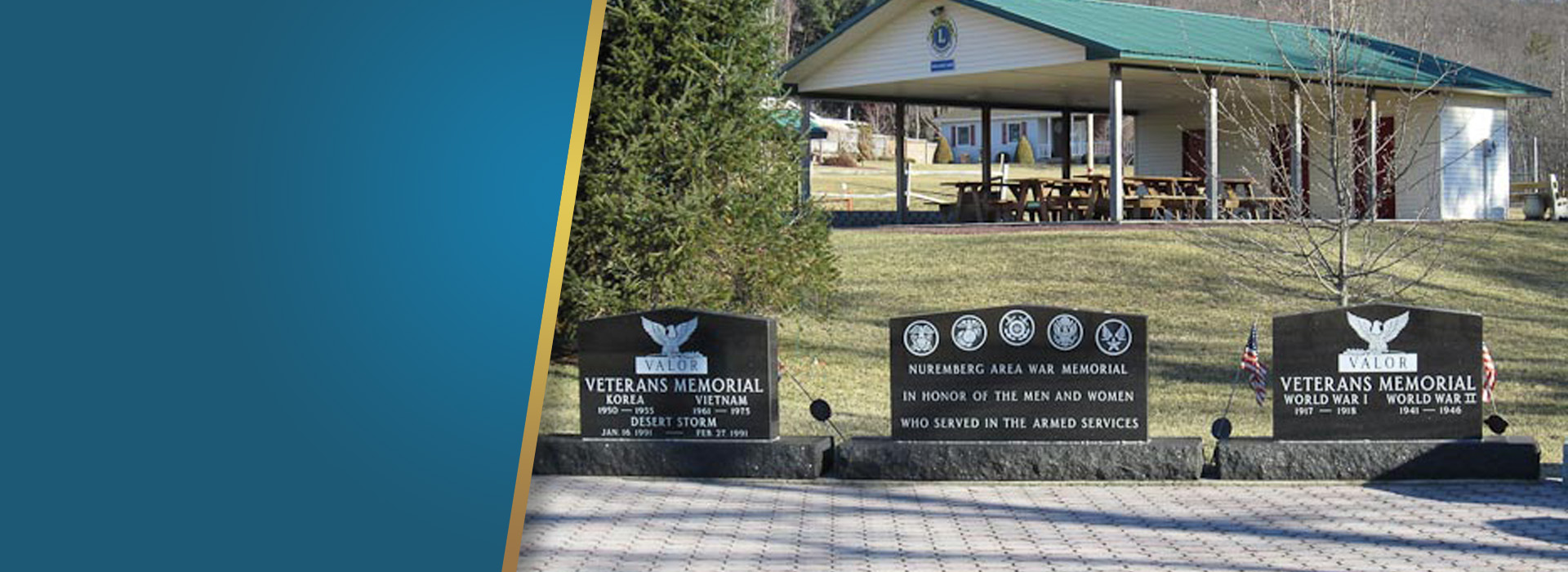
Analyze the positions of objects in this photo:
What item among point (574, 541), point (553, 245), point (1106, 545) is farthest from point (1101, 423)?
point (553, 245)

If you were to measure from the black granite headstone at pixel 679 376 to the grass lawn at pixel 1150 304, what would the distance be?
229 cm

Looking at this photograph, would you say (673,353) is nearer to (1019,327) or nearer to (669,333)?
(669,333)

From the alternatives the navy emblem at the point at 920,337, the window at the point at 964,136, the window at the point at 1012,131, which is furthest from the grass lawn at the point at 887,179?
the navy emblem at the point at 920,337

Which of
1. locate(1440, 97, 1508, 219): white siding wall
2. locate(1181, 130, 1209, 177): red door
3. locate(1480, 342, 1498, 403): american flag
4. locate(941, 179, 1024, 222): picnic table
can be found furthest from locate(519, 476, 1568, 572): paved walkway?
locate(1181, 130, 1209, 177): red door

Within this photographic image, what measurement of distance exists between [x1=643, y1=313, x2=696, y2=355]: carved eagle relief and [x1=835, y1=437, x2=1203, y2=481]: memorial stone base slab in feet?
4.33

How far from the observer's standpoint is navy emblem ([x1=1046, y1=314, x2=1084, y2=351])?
1088cm

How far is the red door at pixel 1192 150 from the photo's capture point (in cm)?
3412

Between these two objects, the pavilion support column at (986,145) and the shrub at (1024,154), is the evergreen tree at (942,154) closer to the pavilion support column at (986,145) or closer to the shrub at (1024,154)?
the shrub at (1024,154)

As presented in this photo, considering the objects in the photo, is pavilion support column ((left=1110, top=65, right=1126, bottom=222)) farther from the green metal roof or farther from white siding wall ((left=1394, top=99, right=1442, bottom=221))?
white siding wall ((left=1394, top=99, right=1442, bottom=221))

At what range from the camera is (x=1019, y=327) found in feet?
36.0

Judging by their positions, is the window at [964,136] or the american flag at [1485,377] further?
the window at [964,136]

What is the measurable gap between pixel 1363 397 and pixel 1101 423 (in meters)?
1.71

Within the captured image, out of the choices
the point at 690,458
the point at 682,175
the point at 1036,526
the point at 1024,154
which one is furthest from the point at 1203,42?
the point at 1024,154

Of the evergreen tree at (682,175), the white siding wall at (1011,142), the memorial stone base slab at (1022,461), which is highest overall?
the white siding wall at (1011,142)
